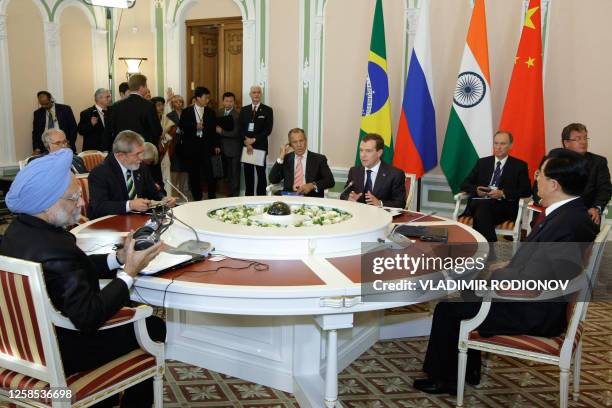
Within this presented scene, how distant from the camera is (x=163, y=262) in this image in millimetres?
2314

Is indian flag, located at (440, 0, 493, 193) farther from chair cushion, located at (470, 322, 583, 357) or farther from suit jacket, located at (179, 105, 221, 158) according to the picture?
chair cushion, located at (470, 322, 583, 357)

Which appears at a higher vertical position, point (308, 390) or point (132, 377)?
point (132, 377)

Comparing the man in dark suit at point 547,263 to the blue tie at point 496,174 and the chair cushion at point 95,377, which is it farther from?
the blue tie at point 496,174

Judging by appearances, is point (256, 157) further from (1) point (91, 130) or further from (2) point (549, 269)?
(2) point (549, 269)

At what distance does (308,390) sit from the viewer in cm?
262

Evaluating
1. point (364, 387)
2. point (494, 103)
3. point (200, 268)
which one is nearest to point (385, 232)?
point (364, 387)

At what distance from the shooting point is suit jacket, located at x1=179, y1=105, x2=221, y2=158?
291 inches

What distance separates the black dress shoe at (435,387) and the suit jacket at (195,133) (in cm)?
528

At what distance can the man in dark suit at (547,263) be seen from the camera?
2387mm

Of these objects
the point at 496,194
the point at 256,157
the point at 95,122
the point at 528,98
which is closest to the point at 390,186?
the point at 496,194

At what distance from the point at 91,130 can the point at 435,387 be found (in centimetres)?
608

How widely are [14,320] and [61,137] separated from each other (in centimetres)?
317

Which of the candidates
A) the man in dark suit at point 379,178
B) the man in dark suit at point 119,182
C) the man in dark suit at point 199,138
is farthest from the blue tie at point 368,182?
the man in dark suit at point 199,138

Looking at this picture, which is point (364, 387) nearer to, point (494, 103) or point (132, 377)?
point (132, 377)
